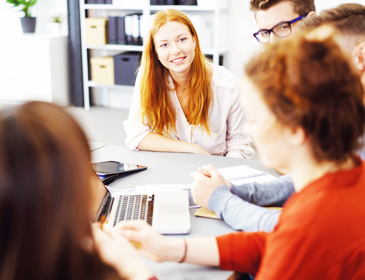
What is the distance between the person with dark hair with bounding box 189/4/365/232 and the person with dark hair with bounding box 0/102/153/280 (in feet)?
1.76

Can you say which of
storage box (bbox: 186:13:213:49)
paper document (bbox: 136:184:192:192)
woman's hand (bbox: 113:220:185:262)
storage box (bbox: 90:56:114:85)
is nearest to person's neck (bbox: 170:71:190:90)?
paper document (bbox: 136:184:192:192)

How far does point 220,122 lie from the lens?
1938 millimetres

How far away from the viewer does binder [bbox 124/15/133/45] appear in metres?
4.20

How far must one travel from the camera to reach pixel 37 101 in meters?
0.54

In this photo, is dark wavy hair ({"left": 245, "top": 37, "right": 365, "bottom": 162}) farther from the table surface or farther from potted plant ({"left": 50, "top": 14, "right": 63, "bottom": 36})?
potted plant ({"left": 50, "top": 14, "right": 63, "bottom": 36})

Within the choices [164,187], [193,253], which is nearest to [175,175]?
[164,187]

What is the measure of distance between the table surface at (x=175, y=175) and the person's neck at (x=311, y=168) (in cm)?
30

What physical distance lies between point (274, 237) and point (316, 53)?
0.98 feet

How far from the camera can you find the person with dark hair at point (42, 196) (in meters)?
0.47

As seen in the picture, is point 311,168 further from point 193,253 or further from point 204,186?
point 204,186

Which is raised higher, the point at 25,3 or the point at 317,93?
the point at 25,3

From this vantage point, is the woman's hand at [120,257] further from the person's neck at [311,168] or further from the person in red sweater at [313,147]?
the person's neck at [311,168]

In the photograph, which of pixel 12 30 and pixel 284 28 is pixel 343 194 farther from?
pixel 12 30

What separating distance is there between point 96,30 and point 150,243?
3848mm
